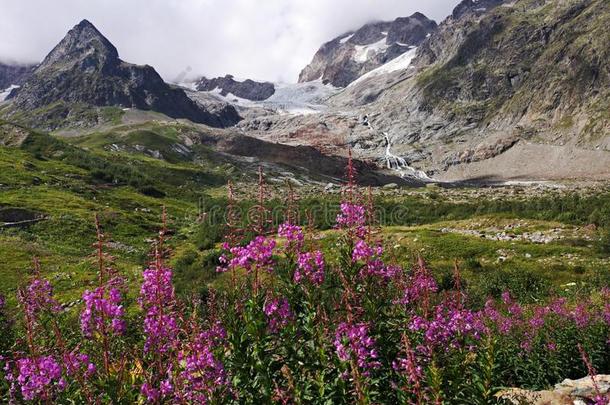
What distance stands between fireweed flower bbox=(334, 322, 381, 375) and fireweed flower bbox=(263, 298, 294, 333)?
803 millimetres

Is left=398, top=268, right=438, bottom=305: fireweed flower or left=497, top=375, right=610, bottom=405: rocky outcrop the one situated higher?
left=398, top=268, right=438, bottom=305: fireweed flower

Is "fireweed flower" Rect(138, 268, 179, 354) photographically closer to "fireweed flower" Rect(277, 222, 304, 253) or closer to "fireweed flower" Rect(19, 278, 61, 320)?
"fireweed flower" Rect(19, 278, 61, 320)

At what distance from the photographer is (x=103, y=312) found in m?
5.37

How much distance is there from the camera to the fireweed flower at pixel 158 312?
578 cm

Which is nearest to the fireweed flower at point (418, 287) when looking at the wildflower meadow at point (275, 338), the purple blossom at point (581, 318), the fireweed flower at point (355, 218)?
the wildflower meadow at point (275, 338)

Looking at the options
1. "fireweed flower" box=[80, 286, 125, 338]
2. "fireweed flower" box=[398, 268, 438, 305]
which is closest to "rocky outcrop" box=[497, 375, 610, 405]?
"fireweed flower" box=[398, 268, 438, 305]

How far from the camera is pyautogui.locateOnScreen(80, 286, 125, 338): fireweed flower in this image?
5496mm

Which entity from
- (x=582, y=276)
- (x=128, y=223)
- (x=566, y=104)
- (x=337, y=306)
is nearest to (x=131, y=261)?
(x=128, y=223)

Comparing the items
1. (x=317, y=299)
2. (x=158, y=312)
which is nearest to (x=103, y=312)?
(x=158, y=312)

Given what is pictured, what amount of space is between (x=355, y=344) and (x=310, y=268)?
4.94 ft

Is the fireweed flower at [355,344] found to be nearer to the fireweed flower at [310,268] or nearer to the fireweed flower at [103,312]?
the fireweed flower at [310,268]

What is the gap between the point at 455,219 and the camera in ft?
173

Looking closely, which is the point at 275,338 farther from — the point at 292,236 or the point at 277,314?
the point at 292,236

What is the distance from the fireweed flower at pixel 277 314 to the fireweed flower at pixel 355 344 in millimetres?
803
